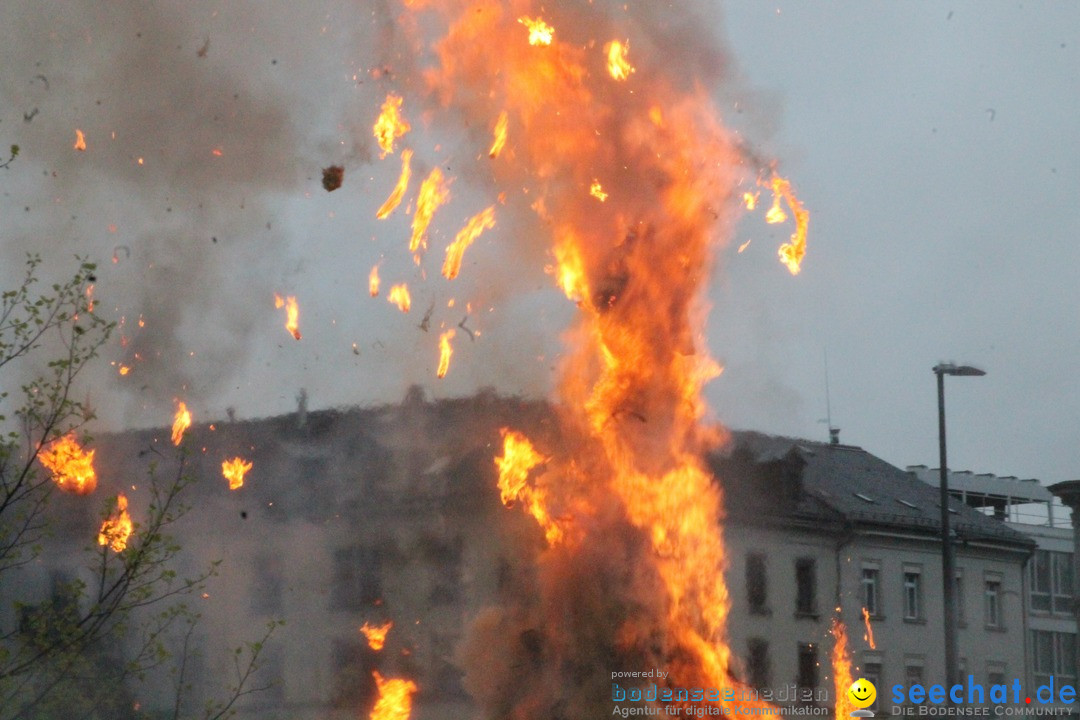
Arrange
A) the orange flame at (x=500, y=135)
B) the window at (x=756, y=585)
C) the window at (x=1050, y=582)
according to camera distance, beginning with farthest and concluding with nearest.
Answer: the window at (x=1050, y=582)
the window at (x=756, y=585)
the orange flame at (x=500, y=135)

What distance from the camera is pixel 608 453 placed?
62.4ft

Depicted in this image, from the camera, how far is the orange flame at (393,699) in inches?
989

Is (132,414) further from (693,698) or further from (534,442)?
(693,698)

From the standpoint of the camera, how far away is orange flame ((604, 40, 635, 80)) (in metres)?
17.9

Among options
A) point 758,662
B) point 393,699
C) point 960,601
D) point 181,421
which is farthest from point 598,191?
point 960,601

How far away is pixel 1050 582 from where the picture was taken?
151 feet

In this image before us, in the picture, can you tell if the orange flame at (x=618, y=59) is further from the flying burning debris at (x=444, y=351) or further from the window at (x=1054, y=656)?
the window at (x=1054, y=656)

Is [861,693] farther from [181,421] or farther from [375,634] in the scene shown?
[181,421]

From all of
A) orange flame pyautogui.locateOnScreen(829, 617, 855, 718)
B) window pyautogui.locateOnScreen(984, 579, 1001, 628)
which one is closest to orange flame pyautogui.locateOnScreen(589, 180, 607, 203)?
orange flame pyautogui.locateOnScreen(829, 617, 855, 718)

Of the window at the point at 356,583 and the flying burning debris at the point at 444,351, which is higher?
the flying burning debris at the point at 444,351

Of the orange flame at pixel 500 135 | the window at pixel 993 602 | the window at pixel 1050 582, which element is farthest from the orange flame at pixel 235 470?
the window at pixel 1050 582

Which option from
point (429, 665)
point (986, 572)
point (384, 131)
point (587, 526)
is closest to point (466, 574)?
point (429, 665)

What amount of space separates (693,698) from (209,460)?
9550mm

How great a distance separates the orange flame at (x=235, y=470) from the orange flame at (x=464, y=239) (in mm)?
6287
